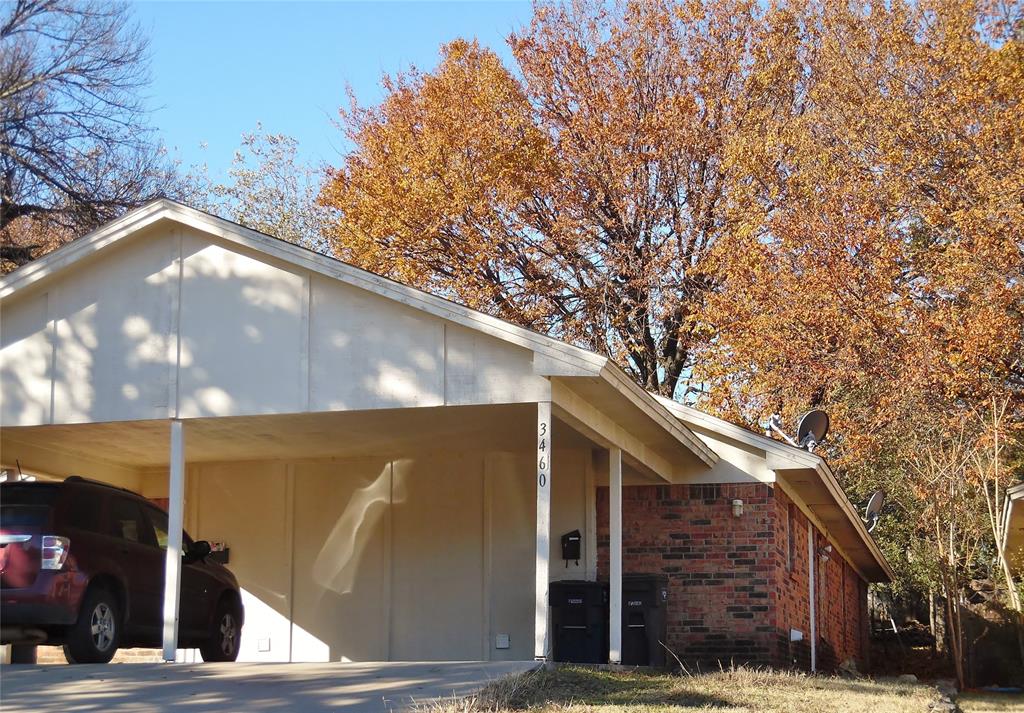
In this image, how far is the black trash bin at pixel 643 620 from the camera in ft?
45.1

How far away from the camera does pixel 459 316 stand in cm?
1159

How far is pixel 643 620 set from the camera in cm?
1386

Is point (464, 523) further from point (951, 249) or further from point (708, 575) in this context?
point (951, 249)

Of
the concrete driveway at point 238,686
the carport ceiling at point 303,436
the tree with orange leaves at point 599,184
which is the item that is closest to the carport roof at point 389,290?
the carport ceiling at point 303,436

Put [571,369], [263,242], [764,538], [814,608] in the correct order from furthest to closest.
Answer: [814,608] < [764,538] < [263,242] < [571,369]

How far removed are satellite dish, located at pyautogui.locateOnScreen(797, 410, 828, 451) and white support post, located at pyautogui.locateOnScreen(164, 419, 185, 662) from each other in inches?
334

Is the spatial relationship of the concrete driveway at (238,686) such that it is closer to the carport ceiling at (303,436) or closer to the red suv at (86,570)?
the red suv at (86,570)

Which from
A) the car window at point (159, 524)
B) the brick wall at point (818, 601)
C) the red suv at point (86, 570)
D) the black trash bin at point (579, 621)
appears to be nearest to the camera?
the red suv at point (86, 570)

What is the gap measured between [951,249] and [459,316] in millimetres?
13167

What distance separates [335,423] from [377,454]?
2723 mm

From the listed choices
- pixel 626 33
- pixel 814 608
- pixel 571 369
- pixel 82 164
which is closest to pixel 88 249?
pixel 571 369

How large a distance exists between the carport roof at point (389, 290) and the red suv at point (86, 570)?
8.07ft

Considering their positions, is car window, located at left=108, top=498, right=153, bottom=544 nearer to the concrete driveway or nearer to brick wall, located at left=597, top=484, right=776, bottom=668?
the concrete driveway

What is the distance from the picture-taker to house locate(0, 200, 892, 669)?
11.9 meters
